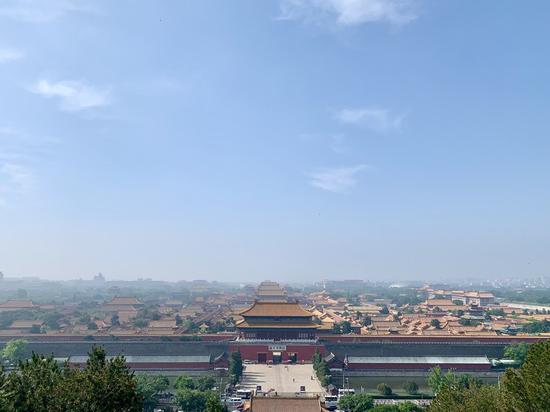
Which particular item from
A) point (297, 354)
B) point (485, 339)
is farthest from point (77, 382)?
point (485, 339)

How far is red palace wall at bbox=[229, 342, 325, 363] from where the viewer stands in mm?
36562

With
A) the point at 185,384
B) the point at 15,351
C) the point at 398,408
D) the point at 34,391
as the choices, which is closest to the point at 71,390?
the point at 34,391

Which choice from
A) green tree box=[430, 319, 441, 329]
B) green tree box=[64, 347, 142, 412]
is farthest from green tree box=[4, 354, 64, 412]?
green tree box=[430, 319, 441, 329]

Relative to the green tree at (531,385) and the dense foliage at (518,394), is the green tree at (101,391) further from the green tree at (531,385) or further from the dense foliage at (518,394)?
the green tree at (531,385)

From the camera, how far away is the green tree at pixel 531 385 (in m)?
13.1

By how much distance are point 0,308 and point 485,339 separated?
6255cm

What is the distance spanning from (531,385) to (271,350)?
2517 cm

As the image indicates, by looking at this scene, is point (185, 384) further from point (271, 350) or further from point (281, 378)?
point (271, 350)

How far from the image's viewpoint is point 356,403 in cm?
2427

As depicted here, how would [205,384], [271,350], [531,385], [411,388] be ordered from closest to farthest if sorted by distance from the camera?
1. [531,385]
2. [205,384]
3. [411,388]
4. [271,350]

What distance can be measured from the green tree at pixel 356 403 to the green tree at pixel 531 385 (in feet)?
33.0

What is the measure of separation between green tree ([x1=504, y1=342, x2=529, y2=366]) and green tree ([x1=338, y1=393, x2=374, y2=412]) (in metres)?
15.6

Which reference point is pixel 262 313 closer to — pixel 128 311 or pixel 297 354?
pixel 297 354

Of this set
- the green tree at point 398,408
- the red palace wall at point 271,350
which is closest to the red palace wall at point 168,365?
the red palace wall at point 271,350
